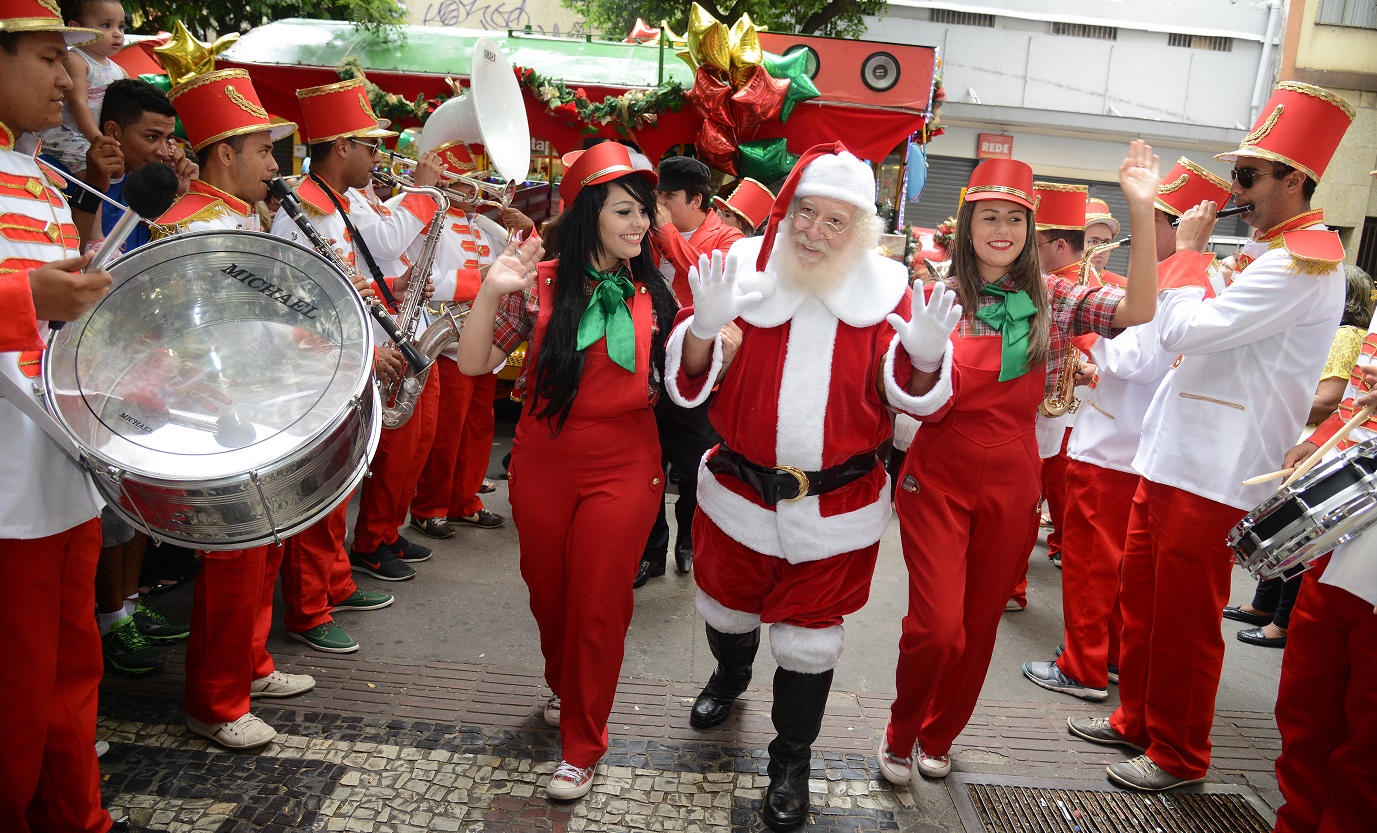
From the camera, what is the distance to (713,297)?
2812mm

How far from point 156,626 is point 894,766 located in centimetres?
320

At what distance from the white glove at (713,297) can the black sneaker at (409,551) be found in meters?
3.06

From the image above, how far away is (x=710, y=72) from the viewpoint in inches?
287

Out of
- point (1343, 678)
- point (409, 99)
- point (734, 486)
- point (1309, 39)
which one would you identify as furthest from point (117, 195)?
point (1309, 39)

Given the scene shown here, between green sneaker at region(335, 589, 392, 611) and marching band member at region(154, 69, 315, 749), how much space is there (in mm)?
1051

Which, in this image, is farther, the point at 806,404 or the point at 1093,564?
the point at 1093,564

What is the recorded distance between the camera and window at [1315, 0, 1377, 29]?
18.5 m

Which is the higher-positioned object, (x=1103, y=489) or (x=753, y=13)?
(x=753, y=13)

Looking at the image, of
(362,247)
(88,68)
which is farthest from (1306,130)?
(88,68)

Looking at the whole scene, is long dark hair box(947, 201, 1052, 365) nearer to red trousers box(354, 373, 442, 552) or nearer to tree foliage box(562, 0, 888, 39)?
red trousers box(354, 373, 442, 552)

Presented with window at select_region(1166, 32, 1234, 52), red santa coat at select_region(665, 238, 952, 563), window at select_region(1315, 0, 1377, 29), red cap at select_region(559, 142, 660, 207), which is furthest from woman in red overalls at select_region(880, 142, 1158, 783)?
window at select_region(1166, 32, 1234, 52)

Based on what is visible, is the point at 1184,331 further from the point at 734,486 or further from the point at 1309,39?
the point at 1309,39

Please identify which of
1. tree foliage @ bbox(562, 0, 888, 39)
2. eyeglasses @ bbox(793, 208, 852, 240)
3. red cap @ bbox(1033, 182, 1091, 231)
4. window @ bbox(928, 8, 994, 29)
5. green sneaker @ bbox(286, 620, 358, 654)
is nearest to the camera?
eyeglasses @ bbox(793, 208, 852, 240)

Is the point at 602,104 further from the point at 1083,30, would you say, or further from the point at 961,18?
the point at 1083,30
